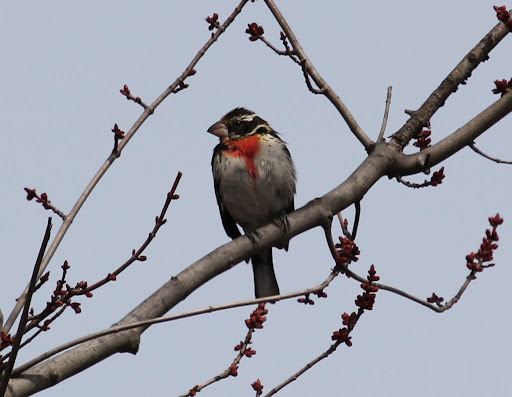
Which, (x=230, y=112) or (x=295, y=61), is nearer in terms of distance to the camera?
(x=295, y=61)

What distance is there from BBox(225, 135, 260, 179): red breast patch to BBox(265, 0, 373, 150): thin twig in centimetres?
175

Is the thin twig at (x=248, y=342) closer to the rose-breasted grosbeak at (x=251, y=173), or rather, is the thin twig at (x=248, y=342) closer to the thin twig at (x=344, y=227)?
the thin twig at (x=344, y=227)

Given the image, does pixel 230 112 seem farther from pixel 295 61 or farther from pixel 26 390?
pixel 26 390

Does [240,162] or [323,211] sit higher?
[240,162]

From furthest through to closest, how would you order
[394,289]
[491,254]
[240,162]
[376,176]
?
[240,162]
[376,176]
[491,254]
[394,289]

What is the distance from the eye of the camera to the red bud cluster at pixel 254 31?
4297 millimetres

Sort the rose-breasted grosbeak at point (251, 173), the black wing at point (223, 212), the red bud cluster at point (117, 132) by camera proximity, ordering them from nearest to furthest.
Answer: the red bud cluster at point (117, 132) → the rose-breasted grosbeak at point (251, 173) → the black wing at point (223, 212)

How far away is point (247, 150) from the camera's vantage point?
5.99 metres

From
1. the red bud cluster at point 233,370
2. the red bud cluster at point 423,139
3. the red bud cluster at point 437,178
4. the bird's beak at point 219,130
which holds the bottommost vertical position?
the red bud cluster at point 233,370

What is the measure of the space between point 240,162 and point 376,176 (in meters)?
2.07

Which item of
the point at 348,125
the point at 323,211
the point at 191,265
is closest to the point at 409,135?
the point at 348,125

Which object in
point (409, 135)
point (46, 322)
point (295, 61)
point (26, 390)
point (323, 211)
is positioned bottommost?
point (26, 390)

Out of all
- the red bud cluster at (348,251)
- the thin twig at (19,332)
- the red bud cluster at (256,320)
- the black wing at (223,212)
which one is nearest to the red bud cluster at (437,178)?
the red bud cluster at (348,251)

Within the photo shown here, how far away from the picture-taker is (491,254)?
12.2 ft
